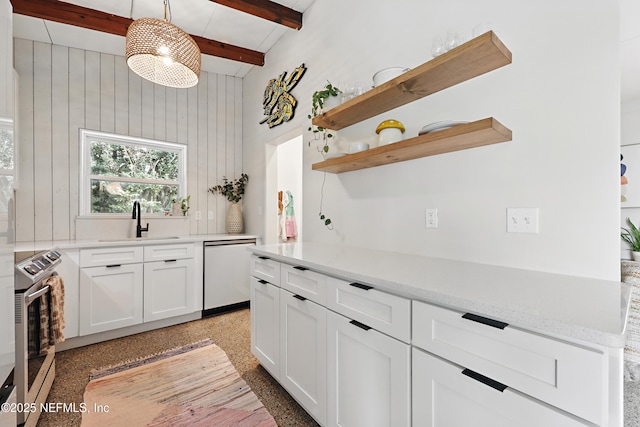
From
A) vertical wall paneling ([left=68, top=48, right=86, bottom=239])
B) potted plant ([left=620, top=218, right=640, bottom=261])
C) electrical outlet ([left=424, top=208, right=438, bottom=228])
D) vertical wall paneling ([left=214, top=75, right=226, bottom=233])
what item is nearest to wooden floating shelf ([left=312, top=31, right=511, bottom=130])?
electrical outlet ([left=424, top=208, right=438, bottom=228])

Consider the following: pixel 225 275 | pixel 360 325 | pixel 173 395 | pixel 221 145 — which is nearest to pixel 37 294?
pixel 173 395

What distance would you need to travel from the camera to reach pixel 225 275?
3184mm

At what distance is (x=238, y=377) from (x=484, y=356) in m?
1.71

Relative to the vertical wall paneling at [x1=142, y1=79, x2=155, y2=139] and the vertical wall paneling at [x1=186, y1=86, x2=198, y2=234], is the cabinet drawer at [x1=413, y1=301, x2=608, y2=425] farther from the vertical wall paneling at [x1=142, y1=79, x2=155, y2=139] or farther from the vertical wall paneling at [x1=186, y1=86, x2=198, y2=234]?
the vertical wall paneling at [x1=142, y1=79, x2=155, y2=139]

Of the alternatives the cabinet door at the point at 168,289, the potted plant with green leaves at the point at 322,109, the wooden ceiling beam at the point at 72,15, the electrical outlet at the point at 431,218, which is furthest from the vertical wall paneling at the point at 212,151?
the electrical outlet at the point at 431,218

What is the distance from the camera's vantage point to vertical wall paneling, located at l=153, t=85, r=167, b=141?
3334mm

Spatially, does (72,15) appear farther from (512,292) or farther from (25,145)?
(512,292)

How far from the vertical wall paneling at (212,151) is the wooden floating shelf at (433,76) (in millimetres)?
2258

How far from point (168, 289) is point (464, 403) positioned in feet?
9.22

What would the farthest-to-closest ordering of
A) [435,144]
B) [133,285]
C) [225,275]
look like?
[225,275] → [133,285] → [435,144]

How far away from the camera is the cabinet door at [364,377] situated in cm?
102

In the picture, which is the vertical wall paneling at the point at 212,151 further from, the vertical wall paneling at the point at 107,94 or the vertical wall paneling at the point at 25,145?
the vertical wall paneling at the point at 25,145

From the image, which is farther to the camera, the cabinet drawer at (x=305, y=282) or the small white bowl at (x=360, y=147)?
the small white bowl at (x=360, y=147)

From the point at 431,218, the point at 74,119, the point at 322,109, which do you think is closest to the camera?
the point at 431,218
